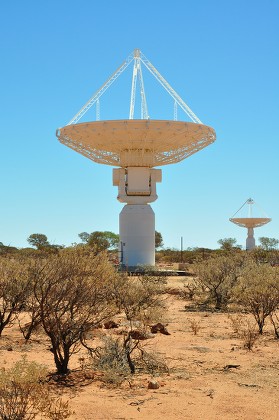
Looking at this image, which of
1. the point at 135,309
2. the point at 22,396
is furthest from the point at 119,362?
the point at 135,309

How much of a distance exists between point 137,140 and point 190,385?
3304 cm

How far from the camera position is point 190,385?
9.58 metres

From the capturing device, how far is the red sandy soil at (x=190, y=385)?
813 cm

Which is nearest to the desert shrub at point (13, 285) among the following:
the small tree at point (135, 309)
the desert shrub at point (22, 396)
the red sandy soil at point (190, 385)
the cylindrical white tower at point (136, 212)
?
the red sandy soil at point (190, 385)

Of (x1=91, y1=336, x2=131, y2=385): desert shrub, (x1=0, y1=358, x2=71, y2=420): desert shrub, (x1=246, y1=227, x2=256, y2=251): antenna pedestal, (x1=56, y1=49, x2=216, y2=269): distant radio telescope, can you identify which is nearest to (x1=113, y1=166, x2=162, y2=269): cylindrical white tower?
(x1=56, y1=49, x2=216, y2=269): distant radio telescope

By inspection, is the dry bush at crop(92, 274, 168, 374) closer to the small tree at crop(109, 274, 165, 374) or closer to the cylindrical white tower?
the small tree at crop(109, 274, 165, 374)

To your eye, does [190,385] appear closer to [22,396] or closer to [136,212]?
[22,396]

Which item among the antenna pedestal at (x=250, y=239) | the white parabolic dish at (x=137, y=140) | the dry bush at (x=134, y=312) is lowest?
the dry bush at (x=134, y=312)

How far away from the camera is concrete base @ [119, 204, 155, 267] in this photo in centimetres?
4369

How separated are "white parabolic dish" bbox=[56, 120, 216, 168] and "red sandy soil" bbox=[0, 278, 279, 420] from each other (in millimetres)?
26191

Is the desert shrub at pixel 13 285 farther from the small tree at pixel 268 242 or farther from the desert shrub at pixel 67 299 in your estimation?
the small tree at pixel 268 242

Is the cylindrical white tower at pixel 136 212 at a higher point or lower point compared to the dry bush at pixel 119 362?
higher

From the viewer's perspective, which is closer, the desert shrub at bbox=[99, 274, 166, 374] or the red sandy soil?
the red sandy soil

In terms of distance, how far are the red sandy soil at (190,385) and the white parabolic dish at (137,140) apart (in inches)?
1031
